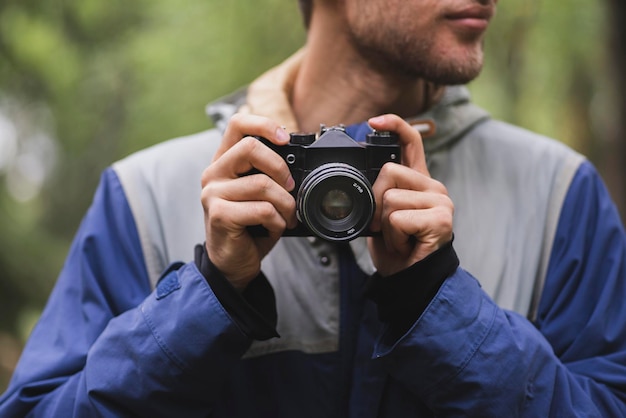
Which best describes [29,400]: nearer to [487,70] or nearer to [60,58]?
[60,58]

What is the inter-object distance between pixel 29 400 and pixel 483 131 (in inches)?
61.4

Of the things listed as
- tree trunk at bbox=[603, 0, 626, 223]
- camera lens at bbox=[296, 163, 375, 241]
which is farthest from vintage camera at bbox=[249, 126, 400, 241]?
tree trunk at bbox=[603, 0, 626, 223]

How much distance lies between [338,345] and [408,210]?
47cm

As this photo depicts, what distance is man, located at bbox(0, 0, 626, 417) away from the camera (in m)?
1.97

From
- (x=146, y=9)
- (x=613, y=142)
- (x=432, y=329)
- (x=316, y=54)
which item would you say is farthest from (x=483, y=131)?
(x=146, y=9)

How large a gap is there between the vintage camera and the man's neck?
51 centimetres

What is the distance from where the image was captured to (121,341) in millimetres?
2053

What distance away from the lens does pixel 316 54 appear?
2.67m

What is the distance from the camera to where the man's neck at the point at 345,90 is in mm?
2541

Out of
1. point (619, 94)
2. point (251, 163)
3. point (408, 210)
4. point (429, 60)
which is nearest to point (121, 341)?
point (251, 163)

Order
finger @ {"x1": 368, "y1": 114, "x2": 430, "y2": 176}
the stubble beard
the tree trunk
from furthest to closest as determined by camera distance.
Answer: the tree trunk, the stubble beard, finger @ {"x1": 368, "y1": 114, "x2": 430, "y2": 176}

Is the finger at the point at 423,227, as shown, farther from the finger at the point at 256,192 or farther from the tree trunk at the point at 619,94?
the tree trunk at the point at 619,94

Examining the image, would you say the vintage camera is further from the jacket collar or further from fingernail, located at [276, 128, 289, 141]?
the jacket collar

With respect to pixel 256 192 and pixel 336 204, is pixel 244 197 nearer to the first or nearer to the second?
pixel 256 192
